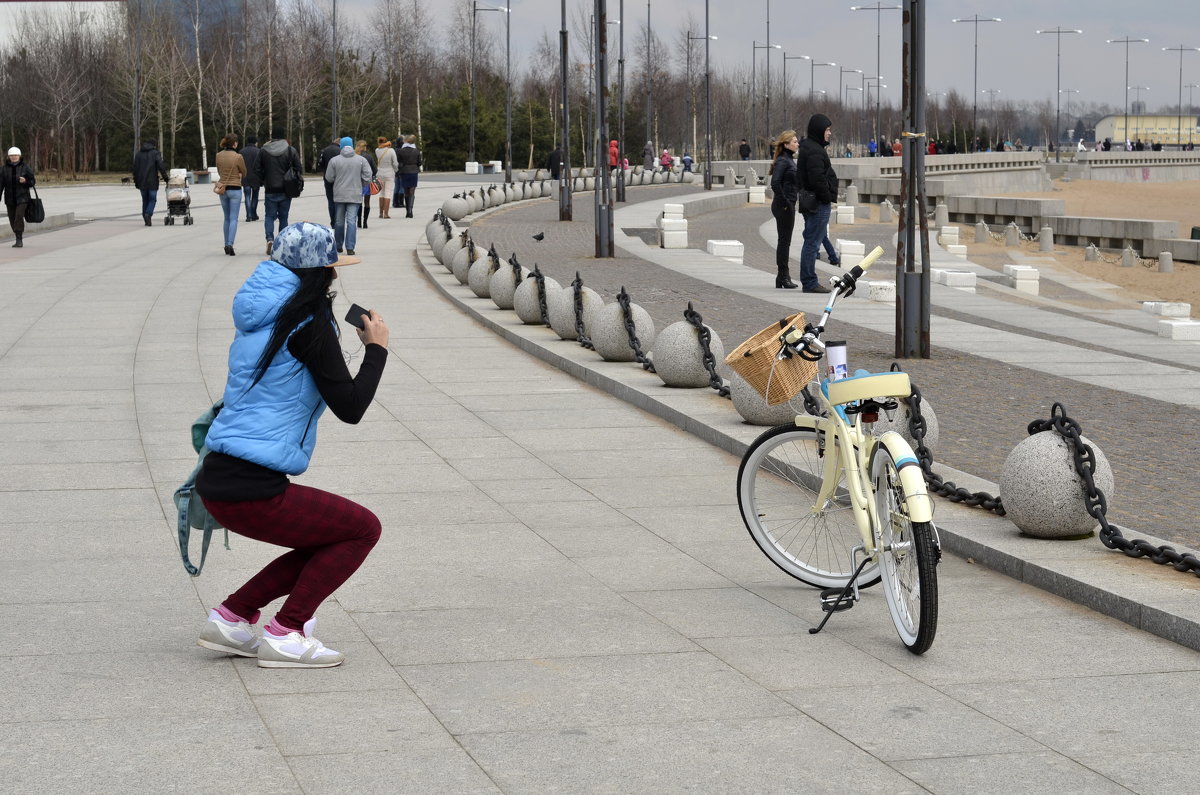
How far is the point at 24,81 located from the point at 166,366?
7440 cm

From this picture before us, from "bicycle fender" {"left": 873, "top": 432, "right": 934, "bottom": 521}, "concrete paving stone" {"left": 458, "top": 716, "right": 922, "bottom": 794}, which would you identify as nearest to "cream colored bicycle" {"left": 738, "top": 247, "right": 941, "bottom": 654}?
"bicycle fender" {"left": 873, "top": 432, "right": 934, "bottom": 521}

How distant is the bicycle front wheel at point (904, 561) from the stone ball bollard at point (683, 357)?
612 centimetres

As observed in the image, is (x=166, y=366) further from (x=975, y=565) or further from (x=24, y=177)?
(x=24, y=177)

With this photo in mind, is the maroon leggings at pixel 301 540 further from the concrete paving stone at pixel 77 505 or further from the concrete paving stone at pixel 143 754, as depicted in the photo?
the concrete paving stone at pixel 77 505

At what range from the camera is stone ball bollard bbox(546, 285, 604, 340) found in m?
15.4

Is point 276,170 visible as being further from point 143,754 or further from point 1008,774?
point 1008,774

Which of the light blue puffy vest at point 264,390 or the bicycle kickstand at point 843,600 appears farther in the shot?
the bicycle kickstand at point 843,600

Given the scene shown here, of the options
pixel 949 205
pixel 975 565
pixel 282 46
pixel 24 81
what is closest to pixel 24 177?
pixel 975 565

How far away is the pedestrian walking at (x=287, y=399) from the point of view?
5.52 metres

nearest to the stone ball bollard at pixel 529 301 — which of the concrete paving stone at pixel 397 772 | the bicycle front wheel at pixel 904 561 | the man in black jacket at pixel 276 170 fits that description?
the man in black jacket at pixel 276 170

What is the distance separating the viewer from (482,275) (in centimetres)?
2002

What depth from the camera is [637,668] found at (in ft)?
19.2

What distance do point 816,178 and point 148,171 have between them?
19484 mm

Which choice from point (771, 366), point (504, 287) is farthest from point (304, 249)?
point (504, 287)
